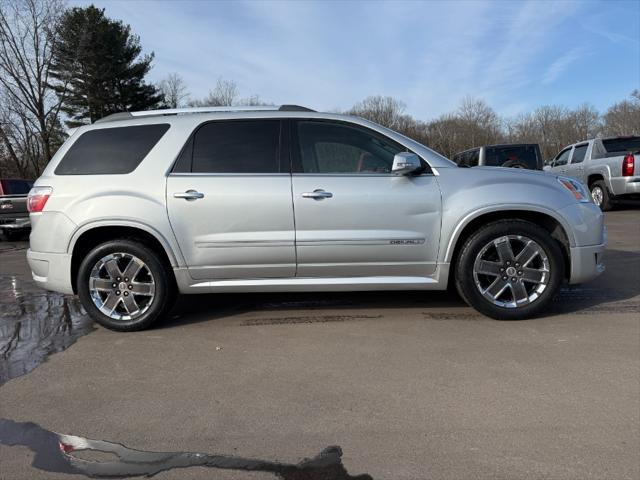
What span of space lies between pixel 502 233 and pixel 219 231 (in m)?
2.50

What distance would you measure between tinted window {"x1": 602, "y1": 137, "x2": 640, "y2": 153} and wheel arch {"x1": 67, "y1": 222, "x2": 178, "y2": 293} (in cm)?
1249

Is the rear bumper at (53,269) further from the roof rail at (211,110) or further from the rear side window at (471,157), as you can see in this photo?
the rear side window at (471,157)

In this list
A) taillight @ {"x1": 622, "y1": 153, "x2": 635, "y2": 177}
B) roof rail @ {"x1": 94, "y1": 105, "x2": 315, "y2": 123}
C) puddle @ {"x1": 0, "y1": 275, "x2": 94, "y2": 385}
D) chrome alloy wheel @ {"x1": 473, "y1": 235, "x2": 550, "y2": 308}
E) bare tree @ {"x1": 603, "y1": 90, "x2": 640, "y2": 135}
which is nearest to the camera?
puddle @ {"x1": 0, "y1": 275, "x2": 94, "y2": 385}

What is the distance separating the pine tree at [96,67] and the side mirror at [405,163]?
89.3 feet

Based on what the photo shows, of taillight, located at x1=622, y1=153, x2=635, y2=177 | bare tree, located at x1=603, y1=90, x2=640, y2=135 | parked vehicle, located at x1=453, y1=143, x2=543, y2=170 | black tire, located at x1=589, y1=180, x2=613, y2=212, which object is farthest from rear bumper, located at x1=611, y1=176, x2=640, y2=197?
bare tree, located at x1=603, y1=90, x2=640, y2=135

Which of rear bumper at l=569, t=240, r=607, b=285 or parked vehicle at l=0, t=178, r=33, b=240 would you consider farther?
parked vehicle at l=0, t=178, r=33, b=240

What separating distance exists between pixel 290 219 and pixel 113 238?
168 cm

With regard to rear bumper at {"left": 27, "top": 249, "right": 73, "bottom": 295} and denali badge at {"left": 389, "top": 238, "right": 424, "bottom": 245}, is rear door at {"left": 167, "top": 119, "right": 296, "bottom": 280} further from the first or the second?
rear bumper at {"left": 27, "top": 249, "right": 73, "bottom": 295}

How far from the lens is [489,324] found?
409cm

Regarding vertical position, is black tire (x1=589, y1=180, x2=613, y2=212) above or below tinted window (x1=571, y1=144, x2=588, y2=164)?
below

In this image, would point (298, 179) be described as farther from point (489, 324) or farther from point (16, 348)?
point (16, 348)

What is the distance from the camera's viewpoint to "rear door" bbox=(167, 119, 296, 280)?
13.2 ft

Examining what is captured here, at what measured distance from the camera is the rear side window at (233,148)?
13.6 feet

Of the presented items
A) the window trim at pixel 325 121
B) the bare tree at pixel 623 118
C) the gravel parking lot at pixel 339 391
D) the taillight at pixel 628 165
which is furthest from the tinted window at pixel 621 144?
the bare tree at pixel 623 118
